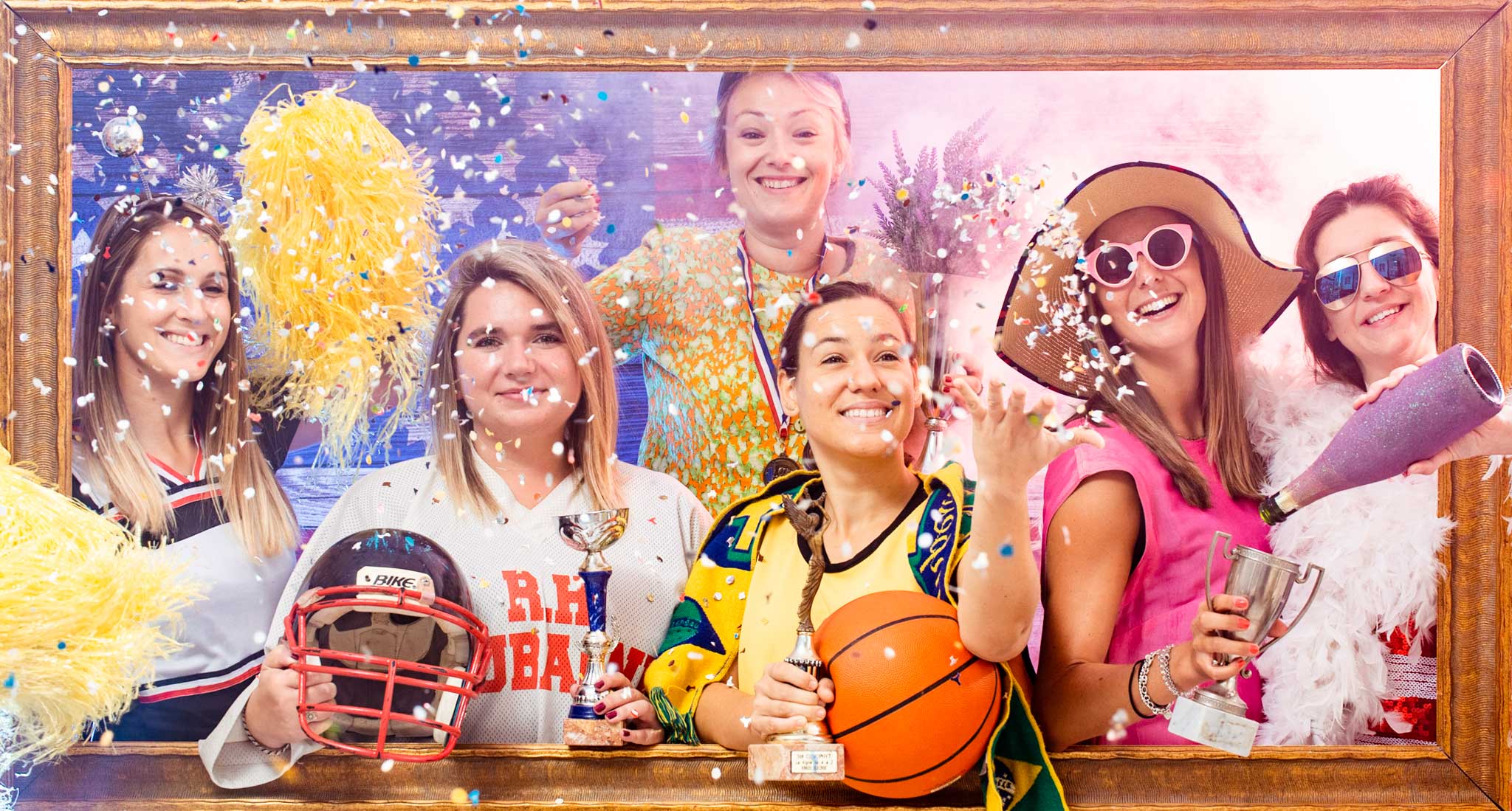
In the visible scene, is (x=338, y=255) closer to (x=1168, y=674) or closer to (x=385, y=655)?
(x=385, y=655)

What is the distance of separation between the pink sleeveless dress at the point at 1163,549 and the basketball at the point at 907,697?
46 cm

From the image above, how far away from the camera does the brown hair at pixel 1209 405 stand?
261 cm

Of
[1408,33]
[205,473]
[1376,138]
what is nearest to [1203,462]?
[1376,138]

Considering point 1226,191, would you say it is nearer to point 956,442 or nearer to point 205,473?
point 956,442

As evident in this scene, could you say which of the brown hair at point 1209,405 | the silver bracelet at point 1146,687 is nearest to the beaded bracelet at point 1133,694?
the silver bracelet at point 1146,687

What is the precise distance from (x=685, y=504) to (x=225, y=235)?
4.51ft

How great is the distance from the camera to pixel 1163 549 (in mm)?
2564

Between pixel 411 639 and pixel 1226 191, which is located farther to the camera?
pixel 1226 191

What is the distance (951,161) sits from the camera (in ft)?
8.89

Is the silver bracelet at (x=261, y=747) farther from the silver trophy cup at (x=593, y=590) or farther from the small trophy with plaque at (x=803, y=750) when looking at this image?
the small trophy with plaque at (x=803, y=750)

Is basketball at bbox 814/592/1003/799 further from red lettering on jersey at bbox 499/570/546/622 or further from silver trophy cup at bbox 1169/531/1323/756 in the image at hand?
red lettering on jersey at bbox 499/570/546/622

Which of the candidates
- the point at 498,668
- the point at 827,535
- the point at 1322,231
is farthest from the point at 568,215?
the point at 1322,231

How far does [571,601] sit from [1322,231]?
207 centimetres

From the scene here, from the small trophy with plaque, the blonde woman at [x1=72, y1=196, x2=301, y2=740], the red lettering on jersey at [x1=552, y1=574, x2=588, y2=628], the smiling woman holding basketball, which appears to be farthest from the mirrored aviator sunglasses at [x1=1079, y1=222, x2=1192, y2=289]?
the blonde woman at [x1=72, y1=196, x2=301, y2=740]
